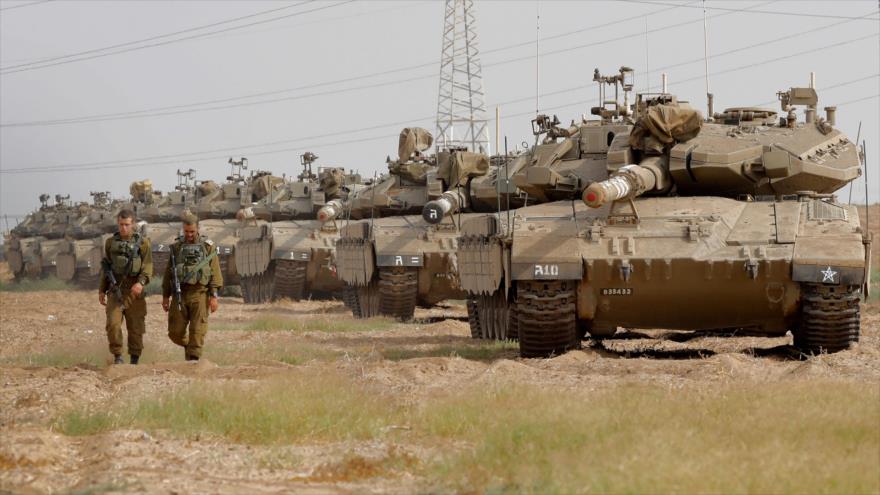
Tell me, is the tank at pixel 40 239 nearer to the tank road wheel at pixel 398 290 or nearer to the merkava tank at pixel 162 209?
the merkava tank at pixel 162 209

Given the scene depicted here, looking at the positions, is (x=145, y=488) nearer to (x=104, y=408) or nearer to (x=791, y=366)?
(x=104, y=408)

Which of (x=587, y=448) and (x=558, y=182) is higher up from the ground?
(x=558, y=182)

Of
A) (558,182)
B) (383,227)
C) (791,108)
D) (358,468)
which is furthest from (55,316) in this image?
(358,468)

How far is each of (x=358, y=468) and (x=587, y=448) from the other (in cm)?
131

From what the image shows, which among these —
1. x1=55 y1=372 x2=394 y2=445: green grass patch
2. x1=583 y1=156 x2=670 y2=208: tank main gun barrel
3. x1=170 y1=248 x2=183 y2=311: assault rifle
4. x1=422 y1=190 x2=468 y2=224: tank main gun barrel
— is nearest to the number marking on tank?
x1=583 y1=156 x2=670 y2=208: tank main gun barrel

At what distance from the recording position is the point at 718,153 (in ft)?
49.9

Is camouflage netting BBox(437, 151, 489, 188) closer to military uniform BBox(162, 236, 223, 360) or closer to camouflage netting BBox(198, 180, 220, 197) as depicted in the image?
military uniform BBox(162, 236, 223, 360)

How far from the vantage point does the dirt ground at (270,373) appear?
768 centimetres

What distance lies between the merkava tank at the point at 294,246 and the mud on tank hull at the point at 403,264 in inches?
222

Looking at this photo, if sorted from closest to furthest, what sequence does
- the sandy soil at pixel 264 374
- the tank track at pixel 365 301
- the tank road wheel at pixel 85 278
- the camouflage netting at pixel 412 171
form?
the sandy soil at pixel 264 374
the tank track at pixel 365 301
the camouflage netting at pixel 412 171
the tank road wheel at pixel 85 278

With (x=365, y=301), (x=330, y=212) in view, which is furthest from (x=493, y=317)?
(x=330, y=212)

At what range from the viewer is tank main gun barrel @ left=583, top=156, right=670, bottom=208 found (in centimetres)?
1347

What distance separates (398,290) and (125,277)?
31.6 ft

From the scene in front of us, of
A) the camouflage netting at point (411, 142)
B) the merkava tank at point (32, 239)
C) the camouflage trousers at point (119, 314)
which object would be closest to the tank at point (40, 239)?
the merkava tank at point (32, 239)
